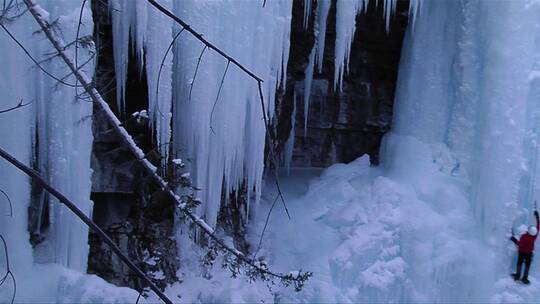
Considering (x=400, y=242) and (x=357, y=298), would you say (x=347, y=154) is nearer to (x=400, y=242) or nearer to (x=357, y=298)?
(x=400, y=242)

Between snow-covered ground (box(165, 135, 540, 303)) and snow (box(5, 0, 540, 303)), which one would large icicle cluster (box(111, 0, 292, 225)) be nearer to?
snow (box(5, 0, 540, 303))

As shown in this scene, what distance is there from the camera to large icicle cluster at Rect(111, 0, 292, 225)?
372cm

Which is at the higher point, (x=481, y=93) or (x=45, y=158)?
(x=481, y=93)

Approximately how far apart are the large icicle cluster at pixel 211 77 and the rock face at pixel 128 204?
223mm

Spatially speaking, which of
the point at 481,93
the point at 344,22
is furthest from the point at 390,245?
the point at 344,22

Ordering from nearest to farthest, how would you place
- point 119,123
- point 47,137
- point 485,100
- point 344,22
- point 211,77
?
point 119,123 → point 47,137 → point 211,77 → point 344,22 → point 485,100

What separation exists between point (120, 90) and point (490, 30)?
3.15 metres

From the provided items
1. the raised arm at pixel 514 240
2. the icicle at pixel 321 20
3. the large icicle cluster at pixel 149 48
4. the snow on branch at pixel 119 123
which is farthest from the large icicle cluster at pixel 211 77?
the raised arm at pixel 514 240

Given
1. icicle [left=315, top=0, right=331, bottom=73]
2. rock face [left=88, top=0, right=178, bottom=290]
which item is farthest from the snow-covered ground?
icicle [left=315, top=0, right=331, bottom=73]

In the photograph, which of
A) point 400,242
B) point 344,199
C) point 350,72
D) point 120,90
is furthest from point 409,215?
point 120,90

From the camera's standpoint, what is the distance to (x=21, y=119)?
11.0ft

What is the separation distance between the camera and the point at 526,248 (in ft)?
14.6

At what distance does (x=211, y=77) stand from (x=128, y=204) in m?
1.25

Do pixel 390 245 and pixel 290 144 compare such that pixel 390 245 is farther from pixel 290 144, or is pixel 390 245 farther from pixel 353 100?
pixel 353 100
